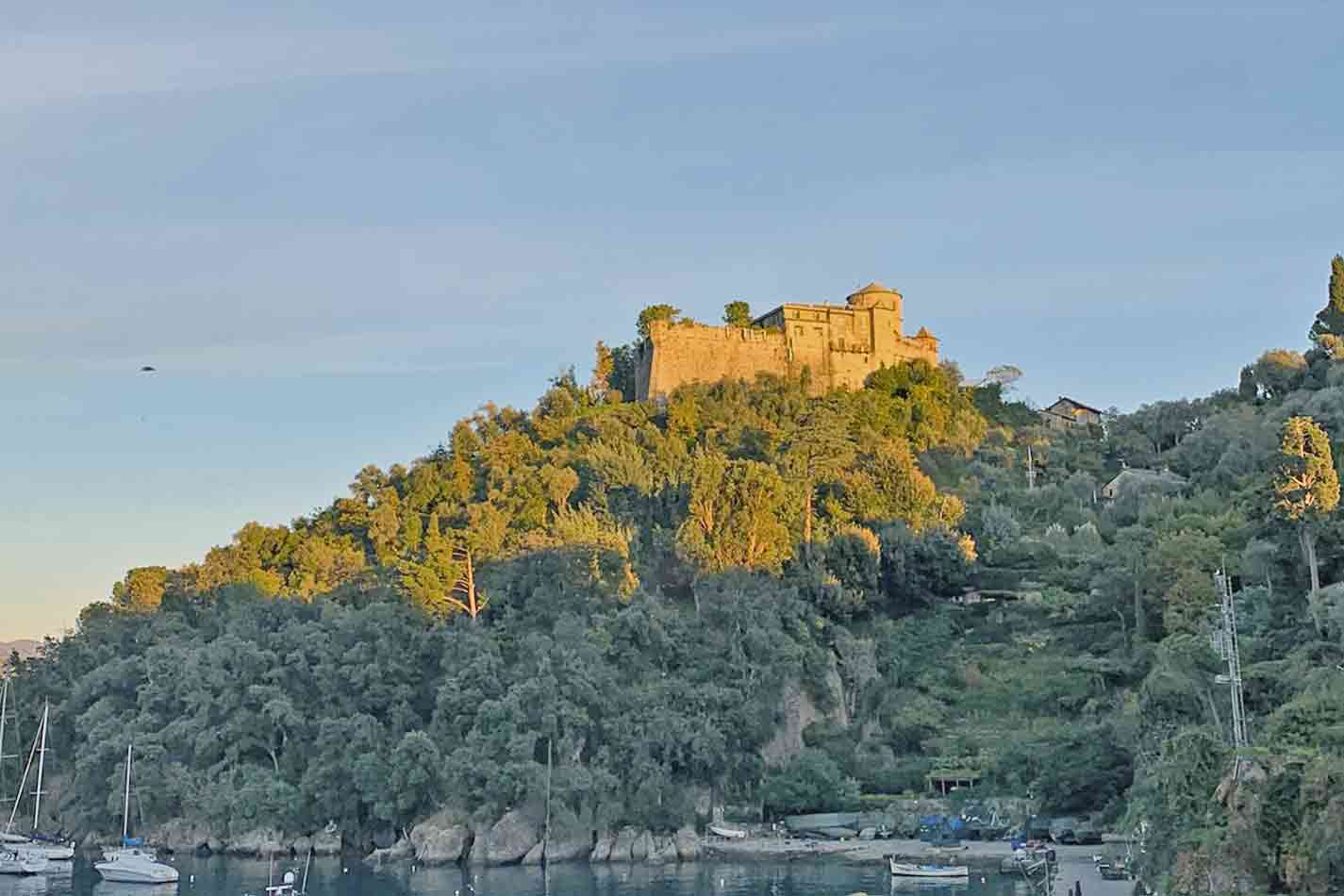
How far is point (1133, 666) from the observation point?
49.8 meters

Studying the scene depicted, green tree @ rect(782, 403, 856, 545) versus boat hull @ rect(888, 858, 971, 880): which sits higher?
green tree @ rect(782, 403, 856, 545)

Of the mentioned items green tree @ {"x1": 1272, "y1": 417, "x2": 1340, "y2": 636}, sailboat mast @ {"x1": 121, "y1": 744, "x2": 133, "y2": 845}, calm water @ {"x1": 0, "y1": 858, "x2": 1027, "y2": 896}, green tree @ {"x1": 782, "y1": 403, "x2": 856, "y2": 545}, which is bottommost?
calm water @ {"x1": 0, "y1": 858, "x2": 1027, "y2": 896}

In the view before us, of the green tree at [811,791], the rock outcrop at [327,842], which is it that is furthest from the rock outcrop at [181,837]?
the green tree at [811,791]

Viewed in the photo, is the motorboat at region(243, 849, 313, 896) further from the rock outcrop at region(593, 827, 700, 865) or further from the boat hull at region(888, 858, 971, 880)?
the boat hull at region(888, 858, 971, 880)

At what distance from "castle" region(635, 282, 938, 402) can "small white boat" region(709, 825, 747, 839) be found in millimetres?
32091

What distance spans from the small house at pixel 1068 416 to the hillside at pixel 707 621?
40.9ft

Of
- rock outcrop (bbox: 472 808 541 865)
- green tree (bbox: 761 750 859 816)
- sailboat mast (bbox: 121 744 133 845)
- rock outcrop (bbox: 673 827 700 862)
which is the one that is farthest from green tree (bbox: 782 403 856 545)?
sailboat mast (bbox: 121 744 133 845)

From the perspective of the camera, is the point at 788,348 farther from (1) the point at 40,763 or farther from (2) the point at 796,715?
(1) the point at 40,763

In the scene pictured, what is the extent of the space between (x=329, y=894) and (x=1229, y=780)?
30517 millimetres

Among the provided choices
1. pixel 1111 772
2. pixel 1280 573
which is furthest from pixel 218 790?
pixel 1280 573

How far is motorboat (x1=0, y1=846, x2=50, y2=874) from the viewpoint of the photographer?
185 ft

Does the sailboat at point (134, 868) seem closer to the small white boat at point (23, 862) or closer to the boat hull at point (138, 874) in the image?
the boat hull at point (138, 874)

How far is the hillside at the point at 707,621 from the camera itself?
2034 inches

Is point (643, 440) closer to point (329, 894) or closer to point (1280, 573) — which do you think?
point (329, 894)
